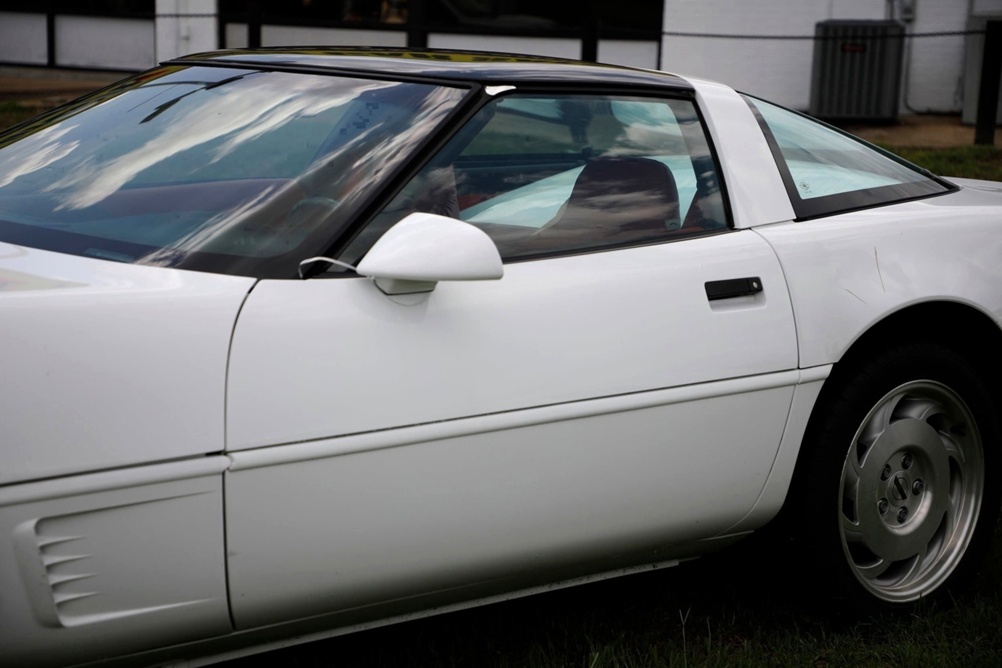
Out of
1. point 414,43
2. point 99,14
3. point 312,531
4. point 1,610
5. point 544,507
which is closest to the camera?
point 1,610

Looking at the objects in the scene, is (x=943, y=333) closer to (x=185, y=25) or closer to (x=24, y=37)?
(x=185, y=25)

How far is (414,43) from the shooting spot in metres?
14.4

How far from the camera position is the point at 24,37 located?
1628 cm

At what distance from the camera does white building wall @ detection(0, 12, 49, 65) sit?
53.0 feet

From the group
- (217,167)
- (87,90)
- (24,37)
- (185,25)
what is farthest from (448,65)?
(24,37)

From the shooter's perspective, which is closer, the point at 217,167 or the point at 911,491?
the point at 217,167

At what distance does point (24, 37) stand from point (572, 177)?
15.4 m

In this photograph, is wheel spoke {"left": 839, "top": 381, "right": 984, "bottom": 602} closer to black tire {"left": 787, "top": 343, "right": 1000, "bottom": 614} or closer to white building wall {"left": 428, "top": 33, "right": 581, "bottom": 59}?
black tire {"left": 787, "top": 343, "right": 1000, "bottom": 614}

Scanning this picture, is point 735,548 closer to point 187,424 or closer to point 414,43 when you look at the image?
point 187,424

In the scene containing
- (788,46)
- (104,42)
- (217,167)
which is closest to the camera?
(217,167)

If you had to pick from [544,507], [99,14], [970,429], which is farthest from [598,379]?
[99,14]

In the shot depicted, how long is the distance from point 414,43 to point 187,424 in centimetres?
1287

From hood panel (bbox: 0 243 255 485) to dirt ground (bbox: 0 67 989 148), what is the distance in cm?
1002

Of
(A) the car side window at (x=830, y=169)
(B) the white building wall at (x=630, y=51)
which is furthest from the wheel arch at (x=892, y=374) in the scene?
(B) the white building wall at (x=630, y=51)
